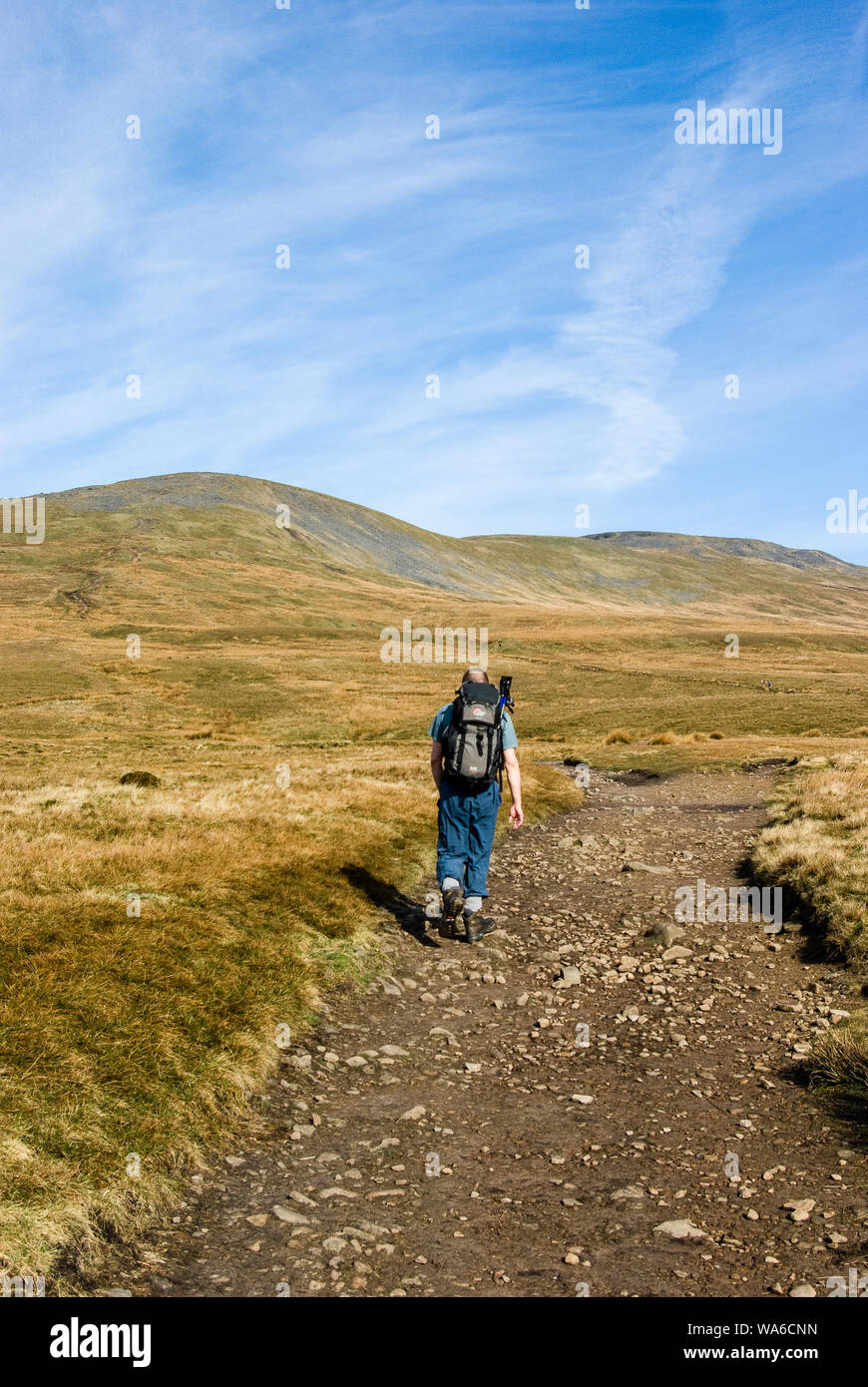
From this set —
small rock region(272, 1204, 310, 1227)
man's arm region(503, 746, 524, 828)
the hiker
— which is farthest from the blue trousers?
small rock region(272, 1204, 310, 1227)

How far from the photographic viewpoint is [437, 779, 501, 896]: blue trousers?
42.2ft

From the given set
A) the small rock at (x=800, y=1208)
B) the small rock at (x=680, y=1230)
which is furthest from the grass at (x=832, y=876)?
the small rock at (x=680, y=1230)

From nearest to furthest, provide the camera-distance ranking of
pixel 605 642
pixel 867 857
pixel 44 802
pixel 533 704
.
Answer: pixel 867 857 < pixel 44 802 < pixel 533 704 < pixel 605 642

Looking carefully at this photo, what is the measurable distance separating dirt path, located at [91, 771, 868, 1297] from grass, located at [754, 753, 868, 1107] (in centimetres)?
41

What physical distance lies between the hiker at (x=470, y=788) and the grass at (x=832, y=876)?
4626 mm

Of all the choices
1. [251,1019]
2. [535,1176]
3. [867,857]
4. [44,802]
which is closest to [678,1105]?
[535,1176]

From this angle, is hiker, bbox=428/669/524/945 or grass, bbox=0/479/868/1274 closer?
grass, bbox=0/479/868/1274

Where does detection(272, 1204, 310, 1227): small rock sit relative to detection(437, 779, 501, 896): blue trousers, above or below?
below

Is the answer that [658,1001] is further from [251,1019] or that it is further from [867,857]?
[867,857]

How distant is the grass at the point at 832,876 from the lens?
834cm

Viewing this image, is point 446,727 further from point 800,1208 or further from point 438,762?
point 800,1208

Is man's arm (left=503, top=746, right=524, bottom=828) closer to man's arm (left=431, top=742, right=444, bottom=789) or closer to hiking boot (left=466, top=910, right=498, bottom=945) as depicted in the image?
man's arm (left=431, top=742, right=444, bottom=789)
